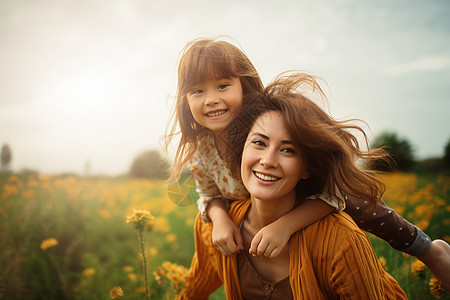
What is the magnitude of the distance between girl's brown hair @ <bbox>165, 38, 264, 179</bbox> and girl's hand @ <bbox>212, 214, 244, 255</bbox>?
2.04ft

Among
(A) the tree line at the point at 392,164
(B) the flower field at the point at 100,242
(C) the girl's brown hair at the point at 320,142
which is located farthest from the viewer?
(A) the tree line at the point at 392,164

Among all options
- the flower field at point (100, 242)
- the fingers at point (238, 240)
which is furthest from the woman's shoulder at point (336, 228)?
the flower field at point (100, 242)

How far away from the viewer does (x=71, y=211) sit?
12.4 ft

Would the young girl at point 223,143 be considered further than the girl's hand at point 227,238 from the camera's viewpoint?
Yes

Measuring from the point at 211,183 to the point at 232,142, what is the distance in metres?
0.42

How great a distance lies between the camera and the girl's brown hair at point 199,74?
72.3 inches

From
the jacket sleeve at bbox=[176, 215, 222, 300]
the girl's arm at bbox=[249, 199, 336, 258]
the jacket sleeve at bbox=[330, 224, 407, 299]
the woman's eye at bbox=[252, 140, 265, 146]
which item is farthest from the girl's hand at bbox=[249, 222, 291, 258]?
the jacket sleeve at bbox=[176, 215, 222, 300]

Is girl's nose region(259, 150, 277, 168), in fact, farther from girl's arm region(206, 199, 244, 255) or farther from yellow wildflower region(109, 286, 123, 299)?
yellow wildflower region(109, 286, 123, 299)

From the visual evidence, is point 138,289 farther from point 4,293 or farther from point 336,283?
point 336,283

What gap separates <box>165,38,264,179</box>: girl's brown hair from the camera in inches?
72.3

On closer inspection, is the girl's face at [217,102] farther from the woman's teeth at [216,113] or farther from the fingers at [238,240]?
the fingers at [238,240]

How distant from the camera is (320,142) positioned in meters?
1.44

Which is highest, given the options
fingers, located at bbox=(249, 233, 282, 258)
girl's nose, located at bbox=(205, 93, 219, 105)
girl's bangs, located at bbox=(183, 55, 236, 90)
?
girl's bangs, located at bbox=(183, 55, 236, 90)

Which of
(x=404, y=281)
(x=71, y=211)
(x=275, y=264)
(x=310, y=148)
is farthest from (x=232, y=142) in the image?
(x=71, y=211)
